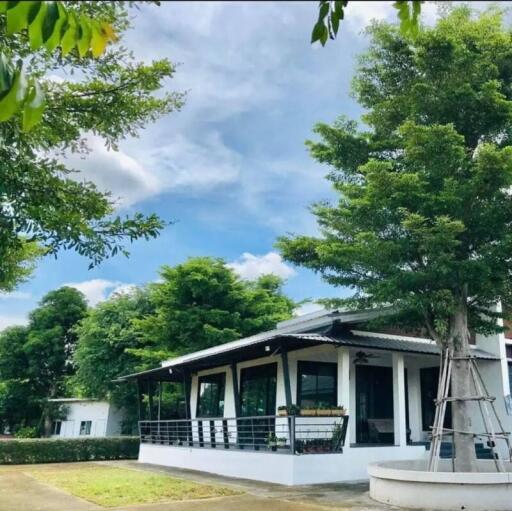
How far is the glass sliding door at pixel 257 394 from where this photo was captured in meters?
14.0

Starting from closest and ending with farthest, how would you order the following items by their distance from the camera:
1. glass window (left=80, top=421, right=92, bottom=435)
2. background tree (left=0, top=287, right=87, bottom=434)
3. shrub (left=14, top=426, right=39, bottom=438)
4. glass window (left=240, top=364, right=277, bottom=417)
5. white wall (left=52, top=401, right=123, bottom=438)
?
glass window (left=240, top=364, right=277, bottom=417) → white wall (left=52, top=401, right=123, bottom=438) → glass window (left=80, top=421, right=92, bottom=435) → shrub (left=14, top=426, right=39, bottom=438) → background tree (left=0, top=287, right=87, bottom=434)

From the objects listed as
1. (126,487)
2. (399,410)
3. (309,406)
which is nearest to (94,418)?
(309,406)

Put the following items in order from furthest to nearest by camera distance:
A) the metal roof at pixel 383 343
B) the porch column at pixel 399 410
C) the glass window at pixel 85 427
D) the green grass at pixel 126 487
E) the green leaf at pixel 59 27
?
the glass window at pixel 85 427
the porch column at pixel 399 410
the metal roof at pixel 383 343
the green grass at pixel 126 487
the green leaf at pixel 59 27

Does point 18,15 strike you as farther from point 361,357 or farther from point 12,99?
point 361,357

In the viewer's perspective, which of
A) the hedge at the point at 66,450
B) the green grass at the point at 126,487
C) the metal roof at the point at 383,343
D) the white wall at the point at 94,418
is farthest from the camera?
the white wall at the point at 94,418

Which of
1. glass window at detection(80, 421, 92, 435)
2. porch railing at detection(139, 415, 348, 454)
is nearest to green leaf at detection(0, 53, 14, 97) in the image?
porch railing at detection(139, 415, 348, 454)

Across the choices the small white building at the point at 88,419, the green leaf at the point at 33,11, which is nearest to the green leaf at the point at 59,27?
the green leaf at the point at 33,11

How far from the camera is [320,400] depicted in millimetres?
13453

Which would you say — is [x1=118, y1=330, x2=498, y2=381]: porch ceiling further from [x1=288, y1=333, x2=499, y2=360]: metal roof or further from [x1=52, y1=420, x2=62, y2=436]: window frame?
[x1=52, y1=420, x2=62, y2=436]: window frame

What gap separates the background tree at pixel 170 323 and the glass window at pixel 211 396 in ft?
14.1

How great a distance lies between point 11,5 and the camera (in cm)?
162

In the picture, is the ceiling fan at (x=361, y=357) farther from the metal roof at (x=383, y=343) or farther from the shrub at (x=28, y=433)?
the shrub at (x=28, y=433)

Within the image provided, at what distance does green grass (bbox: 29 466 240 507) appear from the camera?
892cm

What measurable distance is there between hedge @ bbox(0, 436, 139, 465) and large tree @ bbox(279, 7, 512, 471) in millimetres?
12503
